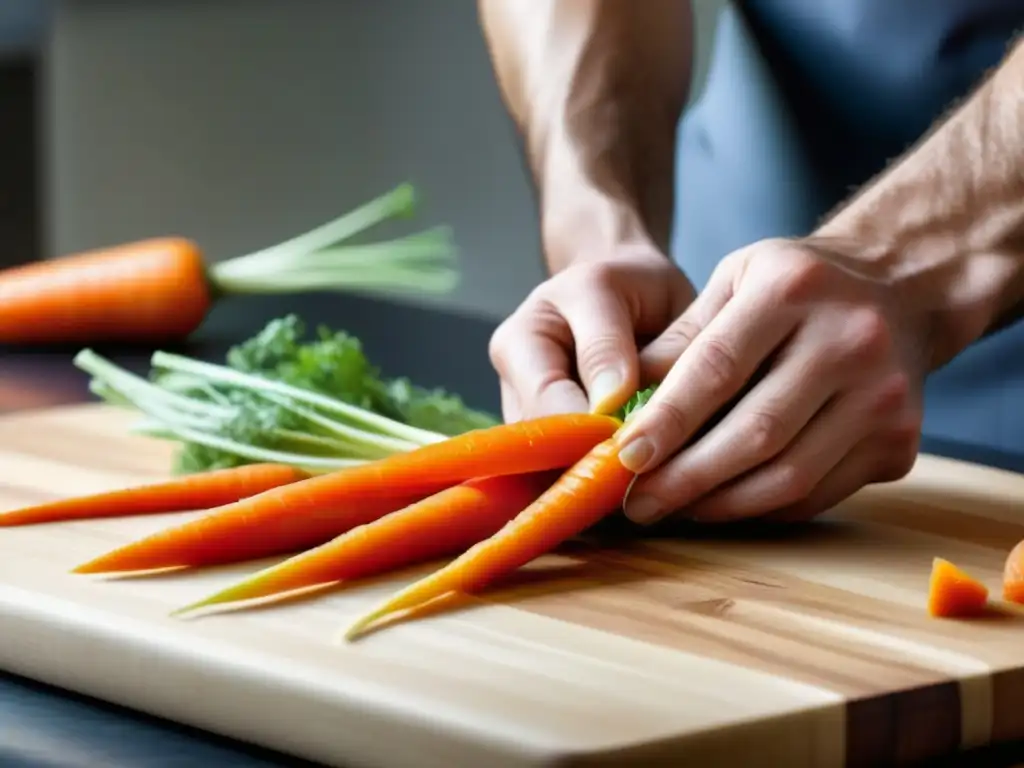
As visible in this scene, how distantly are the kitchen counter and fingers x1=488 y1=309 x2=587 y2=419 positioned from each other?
16.6 inches

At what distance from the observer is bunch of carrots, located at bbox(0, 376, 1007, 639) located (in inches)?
40.5

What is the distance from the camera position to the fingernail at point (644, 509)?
1.18m

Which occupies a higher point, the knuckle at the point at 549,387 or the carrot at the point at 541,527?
the knuckle at the point at 549,387

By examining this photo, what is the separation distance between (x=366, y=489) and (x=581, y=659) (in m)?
0.33

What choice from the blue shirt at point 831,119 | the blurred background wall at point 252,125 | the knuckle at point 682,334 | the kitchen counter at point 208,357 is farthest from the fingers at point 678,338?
the blurred background wall at point 252,125

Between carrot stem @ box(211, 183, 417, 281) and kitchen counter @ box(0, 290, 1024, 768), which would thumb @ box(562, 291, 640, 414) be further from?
carrot stem @ box(211, 183, 417, 281)

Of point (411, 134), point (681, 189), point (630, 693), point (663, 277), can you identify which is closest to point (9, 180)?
point (411, 134)

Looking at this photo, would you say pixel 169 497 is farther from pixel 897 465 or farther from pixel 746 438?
pixel 897 465

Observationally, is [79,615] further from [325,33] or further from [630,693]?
[325,33]

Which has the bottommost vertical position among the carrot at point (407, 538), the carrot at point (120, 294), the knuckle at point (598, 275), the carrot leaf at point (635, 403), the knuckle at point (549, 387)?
the carrot at point (407, 538)

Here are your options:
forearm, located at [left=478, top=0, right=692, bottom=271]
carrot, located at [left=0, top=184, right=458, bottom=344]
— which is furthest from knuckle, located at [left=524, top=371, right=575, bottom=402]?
carrot, located at [left=0, top=184, right=458, bottom=344]

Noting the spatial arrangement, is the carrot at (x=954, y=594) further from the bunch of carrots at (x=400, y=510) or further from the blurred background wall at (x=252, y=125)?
the blurred background wall at (x=252, y=125)

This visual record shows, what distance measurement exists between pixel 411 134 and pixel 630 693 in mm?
3076

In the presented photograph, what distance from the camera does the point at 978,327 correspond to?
137cm
